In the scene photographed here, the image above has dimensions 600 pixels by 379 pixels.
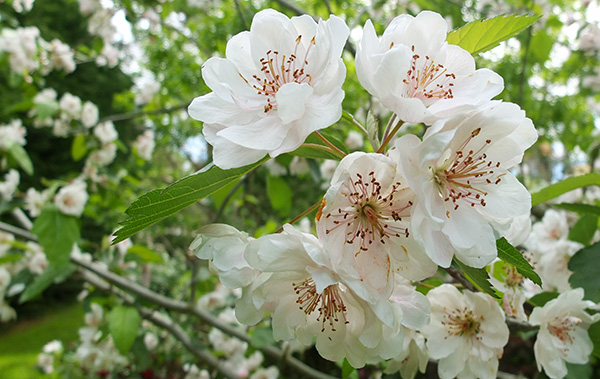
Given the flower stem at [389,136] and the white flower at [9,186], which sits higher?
the flower stem at [389,136]

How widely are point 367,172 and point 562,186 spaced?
0.82 metres

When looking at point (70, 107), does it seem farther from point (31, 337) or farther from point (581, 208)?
point (31, 337)

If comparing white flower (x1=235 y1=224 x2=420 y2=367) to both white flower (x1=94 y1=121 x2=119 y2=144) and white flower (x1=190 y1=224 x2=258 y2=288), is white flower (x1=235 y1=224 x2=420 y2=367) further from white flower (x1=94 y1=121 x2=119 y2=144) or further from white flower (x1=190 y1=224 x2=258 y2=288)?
white flower (x1=94 y1=121 x2=119 y2=144)

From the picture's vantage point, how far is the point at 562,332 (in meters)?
1.16

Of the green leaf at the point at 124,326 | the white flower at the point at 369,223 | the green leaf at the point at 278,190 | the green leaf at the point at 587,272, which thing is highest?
the white flower at the point at 369,223

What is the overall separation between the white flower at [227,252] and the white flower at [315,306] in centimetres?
3

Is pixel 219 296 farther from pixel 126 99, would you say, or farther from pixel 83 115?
pixel 126 99

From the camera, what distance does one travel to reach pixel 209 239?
0.87 m

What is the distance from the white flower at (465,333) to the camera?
107 cm

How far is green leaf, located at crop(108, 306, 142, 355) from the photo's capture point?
2215 millimetres

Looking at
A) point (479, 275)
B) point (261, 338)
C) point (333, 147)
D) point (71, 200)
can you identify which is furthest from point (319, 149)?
point (71, 200)

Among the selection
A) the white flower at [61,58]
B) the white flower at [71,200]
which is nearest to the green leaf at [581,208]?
the white flower at [71,200]

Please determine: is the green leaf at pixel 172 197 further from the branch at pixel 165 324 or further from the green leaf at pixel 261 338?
the branch at pixel 165 324

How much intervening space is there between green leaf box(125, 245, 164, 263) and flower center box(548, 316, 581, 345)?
2.20m
